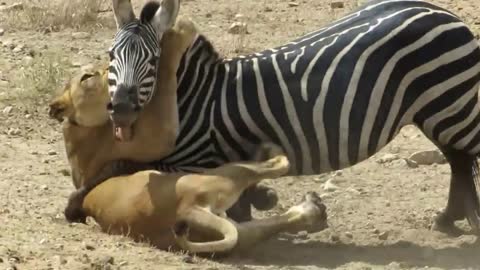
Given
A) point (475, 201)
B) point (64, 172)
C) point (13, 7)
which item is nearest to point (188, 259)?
point (475, 201)

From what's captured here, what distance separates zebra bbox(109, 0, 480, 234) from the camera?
6965mm

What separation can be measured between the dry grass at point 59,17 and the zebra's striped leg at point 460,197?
5454mm

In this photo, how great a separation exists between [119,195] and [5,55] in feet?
14.9

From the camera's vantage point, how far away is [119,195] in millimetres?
6824

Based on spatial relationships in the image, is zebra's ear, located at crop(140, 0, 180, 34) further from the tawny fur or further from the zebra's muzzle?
the zebra's muzzle

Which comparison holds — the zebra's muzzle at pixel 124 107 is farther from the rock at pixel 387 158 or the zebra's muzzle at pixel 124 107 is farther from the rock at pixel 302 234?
the rock at pixel 387 158

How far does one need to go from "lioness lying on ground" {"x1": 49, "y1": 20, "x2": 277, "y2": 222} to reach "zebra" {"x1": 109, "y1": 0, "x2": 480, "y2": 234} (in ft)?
0.37

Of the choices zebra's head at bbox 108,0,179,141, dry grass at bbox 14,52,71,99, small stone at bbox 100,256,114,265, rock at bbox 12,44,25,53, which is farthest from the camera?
rock at bbox 12,44,25,53

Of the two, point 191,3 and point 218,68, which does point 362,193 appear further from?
point 191,3

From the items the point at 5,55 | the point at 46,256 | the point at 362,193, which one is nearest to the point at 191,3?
the point at 5,55

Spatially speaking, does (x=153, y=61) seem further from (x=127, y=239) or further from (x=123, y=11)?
(x=127, y=239)

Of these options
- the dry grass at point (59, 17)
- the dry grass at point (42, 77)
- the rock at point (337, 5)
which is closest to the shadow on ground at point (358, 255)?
the dry grass at point (42, 77)

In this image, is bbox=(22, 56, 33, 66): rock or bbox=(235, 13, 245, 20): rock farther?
bbox=(235, 13, 245, 20): rock

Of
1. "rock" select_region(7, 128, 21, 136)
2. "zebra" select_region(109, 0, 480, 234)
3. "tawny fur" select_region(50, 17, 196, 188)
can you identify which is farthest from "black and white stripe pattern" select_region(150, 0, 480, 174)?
"rock" select_region(7, 128, 21, 136)
